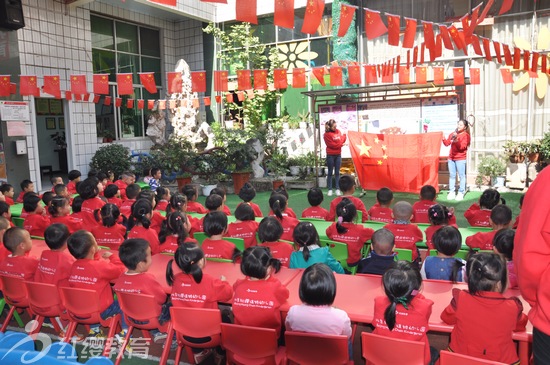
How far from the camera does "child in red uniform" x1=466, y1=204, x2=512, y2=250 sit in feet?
11.3

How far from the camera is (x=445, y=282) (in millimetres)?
2760

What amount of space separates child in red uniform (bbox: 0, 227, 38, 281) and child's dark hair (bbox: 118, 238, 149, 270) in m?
0.90

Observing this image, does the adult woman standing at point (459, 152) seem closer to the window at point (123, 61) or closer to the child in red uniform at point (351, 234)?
the child in red uniform at point (351, 234)

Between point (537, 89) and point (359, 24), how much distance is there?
425cm

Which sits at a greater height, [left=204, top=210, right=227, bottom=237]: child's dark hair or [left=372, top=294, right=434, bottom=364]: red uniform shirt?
[left=204, top=210, right=227, bottom=237]: child's dark hair

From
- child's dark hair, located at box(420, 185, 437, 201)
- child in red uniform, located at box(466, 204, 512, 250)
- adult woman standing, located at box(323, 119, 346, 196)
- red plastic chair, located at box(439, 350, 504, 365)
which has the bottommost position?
red plastic chair, located at box(439, 350, 504, 365)

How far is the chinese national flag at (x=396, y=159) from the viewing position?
25.8 feet

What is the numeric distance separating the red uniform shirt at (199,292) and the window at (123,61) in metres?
9.54

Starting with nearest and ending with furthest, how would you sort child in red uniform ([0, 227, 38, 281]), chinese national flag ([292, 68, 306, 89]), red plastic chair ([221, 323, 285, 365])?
red plastic chair ([221, 323, 285, 365])
child in red uniform ([0, 227, 38, 281])
chinese national flag ([292, 68, 306, 89])

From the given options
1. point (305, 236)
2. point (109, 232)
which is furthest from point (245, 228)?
point (109, 232)

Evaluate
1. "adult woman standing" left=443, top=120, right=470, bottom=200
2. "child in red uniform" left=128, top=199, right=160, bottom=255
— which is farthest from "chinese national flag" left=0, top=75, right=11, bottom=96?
"adult woman standing" left=443, top=120, right=470, bottom=200

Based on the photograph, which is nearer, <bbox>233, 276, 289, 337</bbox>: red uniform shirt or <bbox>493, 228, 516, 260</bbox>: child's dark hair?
<bbox>233, 276, 289, 337</bbox>: red uniform shirt

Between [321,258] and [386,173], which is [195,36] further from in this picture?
[321,258]

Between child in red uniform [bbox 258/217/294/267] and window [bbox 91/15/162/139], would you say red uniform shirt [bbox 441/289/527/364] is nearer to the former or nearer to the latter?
child in red uniform [bbox 258/217/294/267]
